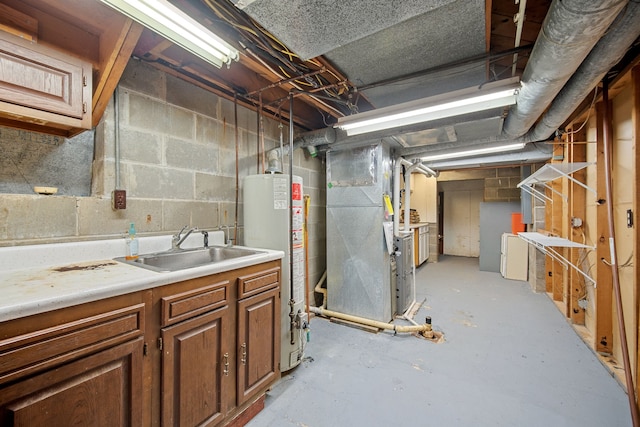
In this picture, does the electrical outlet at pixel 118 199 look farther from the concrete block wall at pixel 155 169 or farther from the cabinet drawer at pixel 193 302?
the cabinet drawer at pixel 193 302

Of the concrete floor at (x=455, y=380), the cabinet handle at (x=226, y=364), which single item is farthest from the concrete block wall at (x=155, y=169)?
the concrete floor at (x=455, y=380)

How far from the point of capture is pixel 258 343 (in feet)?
5.46

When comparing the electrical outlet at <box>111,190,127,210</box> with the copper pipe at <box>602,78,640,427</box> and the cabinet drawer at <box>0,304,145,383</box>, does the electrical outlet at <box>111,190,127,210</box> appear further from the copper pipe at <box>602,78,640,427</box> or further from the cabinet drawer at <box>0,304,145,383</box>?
→ the copper pipe at <box>602,78,640,427</box>

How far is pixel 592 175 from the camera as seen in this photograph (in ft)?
8.22

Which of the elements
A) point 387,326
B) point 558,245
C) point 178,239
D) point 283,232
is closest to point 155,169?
point 178,239

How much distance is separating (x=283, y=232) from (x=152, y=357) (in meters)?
1.10

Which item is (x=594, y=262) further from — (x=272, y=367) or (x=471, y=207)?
(x=471, y=207)

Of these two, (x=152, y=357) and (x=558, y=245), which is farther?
(x=558, y=245)

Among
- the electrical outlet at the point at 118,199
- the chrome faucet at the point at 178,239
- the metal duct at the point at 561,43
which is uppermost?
the metal duct at the point at 561,43

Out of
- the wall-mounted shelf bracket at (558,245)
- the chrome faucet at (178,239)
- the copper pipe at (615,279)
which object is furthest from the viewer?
the wall-mounted shelf bracket at (558,245)

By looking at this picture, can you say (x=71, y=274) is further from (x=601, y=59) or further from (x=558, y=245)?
(x=558, y=245)

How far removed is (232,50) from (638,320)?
9.32 ft

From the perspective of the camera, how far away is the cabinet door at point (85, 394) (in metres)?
0.82

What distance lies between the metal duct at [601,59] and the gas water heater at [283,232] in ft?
6.07
